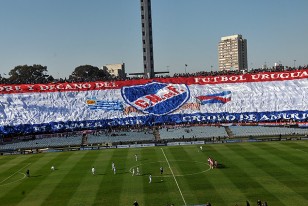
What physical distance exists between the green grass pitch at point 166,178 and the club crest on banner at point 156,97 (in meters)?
27.6

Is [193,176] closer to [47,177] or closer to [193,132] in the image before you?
[47,177]

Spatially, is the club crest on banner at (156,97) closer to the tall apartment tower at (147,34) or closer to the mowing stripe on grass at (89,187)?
the tall apartment tower at (147,34)

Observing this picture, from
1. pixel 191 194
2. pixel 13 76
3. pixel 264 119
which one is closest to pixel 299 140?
pixel 264 119

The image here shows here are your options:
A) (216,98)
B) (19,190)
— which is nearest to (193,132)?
(216,98)

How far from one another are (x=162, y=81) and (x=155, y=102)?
6720 mm

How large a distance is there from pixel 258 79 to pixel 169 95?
23.4 meters

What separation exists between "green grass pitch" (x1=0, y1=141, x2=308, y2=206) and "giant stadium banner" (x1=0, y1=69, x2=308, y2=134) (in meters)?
25.4

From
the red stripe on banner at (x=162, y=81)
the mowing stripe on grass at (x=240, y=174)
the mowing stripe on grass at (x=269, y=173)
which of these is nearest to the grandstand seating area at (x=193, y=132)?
the red stripe on banner at (x=162, y=81)

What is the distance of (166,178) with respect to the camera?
47.5 m

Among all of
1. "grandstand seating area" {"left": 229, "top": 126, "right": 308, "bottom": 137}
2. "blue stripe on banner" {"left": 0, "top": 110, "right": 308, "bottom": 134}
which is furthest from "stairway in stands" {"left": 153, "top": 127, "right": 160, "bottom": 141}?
"grandstand seating area" {"left": 229, "top": 126, "right": 308, "bottom": 137}

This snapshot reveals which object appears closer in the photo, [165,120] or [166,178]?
[166,178]

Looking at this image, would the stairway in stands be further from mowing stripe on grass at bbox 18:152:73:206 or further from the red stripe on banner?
mowing stripe on grass at bbox 18:152:73:206

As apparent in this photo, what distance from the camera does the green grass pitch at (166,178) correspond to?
39312mm

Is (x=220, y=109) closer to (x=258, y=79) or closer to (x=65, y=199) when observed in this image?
(x=258, y=79)
